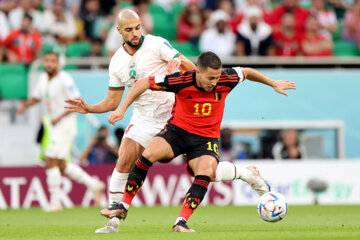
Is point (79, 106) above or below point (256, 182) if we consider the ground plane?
above

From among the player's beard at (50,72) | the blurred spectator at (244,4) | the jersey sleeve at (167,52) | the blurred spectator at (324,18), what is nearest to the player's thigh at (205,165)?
the jersey sleeve at (167,52)

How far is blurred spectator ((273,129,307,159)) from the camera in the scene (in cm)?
1620

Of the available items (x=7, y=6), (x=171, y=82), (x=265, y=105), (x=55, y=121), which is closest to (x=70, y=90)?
(x=55, y=121)

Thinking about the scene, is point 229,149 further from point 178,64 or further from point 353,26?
point 178,64

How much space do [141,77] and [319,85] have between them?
9.33 m

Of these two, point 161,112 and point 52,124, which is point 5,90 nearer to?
point 52,124

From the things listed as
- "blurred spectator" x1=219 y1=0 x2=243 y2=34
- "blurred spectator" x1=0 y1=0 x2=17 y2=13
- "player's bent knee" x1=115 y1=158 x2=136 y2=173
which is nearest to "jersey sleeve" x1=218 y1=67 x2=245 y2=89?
"player's bent knee" x1=115 y1=158 x2=136 y2=173

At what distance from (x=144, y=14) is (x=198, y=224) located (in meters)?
9.30

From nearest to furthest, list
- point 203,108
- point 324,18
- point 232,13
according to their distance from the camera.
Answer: point 203,108 → point 324,18 → point 232,13

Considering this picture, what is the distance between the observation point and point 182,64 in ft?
30.2

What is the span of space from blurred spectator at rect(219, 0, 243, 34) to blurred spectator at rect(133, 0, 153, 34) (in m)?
1.78

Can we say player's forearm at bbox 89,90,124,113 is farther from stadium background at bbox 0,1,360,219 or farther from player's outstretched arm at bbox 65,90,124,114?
stadium background at bbox 0,1,360,219

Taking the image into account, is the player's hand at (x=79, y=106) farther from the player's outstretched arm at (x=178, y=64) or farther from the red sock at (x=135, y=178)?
the player's outstretched arm at (x=178, y=64)

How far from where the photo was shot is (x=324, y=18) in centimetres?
1972
